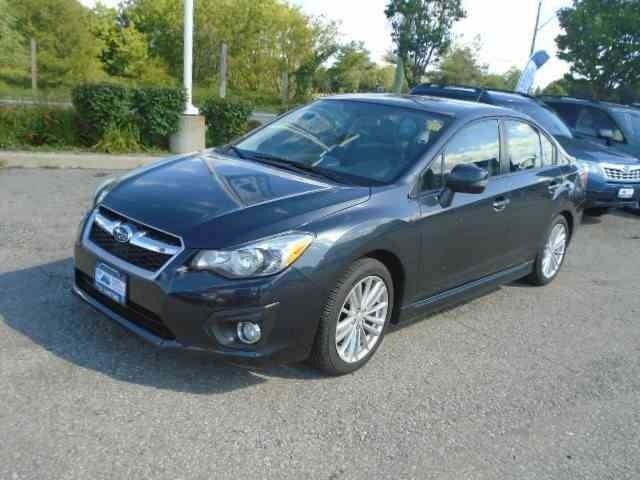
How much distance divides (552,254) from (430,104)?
221 cm

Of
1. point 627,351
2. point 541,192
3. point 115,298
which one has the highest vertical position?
point 541,192

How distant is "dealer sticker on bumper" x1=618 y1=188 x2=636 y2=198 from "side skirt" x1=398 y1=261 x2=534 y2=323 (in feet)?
15.7

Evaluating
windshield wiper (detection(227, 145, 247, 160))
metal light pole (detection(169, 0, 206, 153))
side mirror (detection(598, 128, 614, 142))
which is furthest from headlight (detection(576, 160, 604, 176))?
windshield wiper (detection(227, 145, 247, 160))

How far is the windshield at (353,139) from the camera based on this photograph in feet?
14.4

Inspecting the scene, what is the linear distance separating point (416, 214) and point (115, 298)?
75.0 inches

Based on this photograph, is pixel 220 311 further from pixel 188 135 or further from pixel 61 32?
pixel 61 32

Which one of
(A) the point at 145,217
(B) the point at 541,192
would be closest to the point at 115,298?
(A) the point at 145,217

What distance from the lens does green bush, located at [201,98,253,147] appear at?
11852 mm

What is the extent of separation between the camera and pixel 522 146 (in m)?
5.46

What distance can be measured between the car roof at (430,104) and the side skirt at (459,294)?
1.28m

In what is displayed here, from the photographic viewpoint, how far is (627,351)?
4.93 m

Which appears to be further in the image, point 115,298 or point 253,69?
point 253,69

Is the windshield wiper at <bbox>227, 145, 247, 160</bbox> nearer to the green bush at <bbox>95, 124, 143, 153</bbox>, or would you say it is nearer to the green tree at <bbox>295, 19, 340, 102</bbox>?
the green bush at <bbox>95, 124, 143, 153</bbox>

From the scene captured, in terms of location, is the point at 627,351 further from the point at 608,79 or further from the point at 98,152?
the point at 608,79
